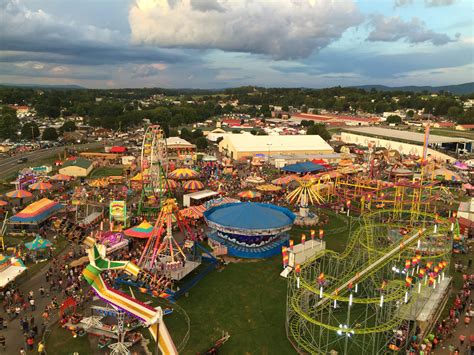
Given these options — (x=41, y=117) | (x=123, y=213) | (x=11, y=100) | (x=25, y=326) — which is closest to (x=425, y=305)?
(x=25, y=326)

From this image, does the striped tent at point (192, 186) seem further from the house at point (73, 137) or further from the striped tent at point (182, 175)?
the house at point (73, 137)

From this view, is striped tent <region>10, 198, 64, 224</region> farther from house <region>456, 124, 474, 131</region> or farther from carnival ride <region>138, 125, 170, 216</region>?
house <region>456, 124, 474, 131</region>

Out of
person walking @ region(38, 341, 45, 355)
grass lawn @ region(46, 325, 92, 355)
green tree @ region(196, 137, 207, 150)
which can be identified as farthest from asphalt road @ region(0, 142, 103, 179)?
person walking @ region(38, 341, 45, 355)

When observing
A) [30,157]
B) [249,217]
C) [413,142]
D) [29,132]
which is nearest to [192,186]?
[249,217]

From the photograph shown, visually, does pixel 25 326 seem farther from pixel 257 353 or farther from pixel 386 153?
pixel 386 153

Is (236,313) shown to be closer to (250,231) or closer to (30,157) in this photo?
(250,231)
